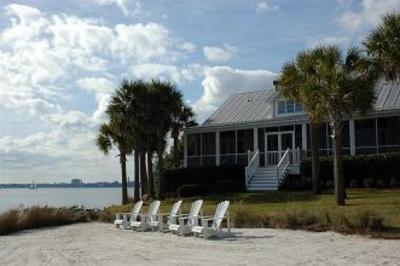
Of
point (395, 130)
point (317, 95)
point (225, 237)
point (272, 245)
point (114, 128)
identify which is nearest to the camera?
point (272, 245)

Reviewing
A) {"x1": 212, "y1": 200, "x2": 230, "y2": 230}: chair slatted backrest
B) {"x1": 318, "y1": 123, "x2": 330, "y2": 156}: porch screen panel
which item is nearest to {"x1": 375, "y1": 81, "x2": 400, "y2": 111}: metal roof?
{"x1": 318, "y1": 123, "x2": 330, "y2": 156}: porch screen panel

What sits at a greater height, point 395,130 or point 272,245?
point 395,130

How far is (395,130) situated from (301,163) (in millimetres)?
4997

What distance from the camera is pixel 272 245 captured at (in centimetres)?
1466

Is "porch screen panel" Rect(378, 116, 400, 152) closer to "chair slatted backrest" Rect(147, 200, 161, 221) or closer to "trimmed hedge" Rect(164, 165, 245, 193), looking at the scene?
"trimmed hedge" Rect(164, 165, 245, 193)

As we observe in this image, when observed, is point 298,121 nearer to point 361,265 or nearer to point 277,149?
point 277,149

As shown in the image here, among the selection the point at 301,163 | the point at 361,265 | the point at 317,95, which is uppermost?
the point at 317,95

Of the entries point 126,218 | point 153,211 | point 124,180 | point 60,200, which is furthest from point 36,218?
point 60,200

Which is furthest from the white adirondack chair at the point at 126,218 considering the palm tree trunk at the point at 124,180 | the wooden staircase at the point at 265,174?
the palm tree trunk at the point at 124,180

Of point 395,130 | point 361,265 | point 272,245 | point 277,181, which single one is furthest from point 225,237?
point 395,130

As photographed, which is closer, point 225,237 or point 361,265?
point 361,265

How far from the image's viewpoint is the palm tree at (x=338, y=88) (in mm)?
22812

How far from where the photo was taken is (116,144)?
39000 millimetres

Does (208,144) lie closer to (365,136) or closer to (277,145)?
(277,145)
